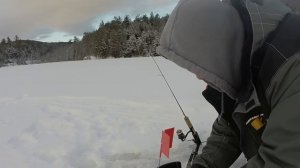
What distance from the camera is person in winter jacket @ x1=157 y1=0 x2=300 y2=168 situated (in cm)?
133

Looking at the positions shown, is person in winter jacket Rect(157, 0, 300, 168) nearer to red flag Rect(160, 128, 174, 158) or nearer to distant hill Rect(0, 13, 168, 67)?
red flag Rect(160, 128, 174, 158)

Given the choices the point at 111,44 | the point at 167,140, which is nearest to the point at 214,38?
the point at 167,140

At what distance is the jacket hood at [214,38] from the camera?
59.7 inches

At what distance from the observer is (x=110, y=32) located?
62.6 meters

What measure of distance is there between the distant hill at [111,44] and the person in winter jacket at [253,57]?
26031 mm

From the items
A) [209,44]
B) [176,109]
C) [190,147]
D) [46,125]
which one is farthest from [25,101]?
[209,44]

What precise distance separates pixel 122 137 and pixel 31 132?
4.03 feet

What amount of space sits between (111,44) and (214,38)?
57.8 meters

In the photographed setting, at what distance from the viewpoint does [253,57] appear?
149 centimetres

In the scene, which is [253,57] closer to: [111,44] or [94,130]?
[94,130]

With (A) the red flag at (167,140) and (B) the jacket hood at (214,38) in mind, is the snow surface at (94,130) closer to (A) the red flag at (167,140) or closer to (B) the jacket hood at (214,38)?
(A) the red flag at (167,140)

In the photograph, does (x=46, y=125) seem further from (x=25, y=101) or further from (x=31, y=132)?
(x=25, y=101)

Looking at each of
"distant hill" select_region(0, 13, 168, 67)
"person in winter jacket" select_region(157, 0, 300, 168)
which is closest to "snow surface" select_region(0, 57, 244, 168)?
"person in winter jacket" select_region(157, 0, 300, 168)

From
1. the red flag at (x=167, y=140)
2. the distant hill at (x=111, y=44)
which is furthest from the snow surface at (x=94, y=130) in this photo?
the distant hill at (x=111, y=44)
